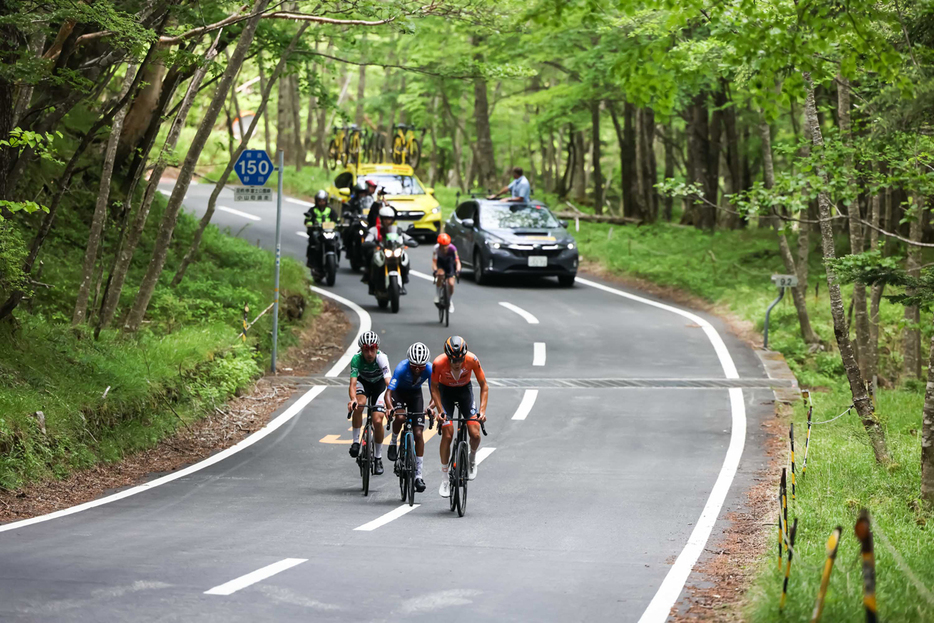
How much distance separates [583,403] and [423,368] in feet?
19.0

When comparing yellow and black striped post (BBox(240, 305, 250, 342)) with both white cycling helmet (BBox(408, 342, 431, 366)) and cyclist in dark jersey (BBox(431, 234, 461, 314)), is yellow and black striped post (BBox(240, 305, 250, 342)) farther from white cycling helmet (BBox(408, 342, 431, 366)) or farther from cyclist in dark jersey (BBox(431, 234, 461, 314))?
white cycling helmet (BBox(408, 342, 431, 366))

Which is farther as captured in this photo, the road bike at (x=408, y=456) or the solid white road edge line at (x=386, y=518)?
the road bike at (x=408, y=456)

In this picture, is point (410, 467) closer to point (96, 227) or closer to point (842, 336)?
point (842, 336)

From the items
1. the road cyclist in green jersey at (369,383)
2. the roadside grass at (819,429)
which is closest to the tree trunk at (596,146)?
the roadside grass at (819,429)

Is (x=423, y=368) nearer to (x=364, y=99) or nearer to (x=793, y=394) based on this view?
(x=793, y=394)

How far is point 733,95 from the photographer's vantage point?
1146 inches

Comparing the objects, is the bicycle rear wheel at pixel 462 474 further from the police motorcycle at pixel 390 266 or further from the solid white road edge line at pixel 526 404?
the police motorcycle at pixel 390 266

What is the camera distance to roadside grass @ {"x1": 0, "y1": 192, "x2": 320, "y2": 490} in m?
12.3

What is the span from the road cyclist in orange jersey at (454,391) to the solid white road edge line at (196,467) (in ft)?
11.6

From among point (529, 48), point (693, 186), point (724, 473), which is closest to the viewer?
point (724, 473)

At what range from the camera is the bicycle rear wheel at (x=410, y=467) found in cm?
1111

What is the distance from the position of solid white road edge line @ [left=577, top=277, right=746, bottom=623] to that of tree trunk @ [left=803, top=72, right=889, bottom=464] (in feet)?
5.05

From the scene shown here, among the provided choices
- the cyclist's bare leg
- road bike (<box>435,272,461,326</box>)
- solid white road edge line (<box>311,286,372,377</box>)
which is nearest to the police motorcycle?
solid white road edge line (<box>311,286,372,377</box>)

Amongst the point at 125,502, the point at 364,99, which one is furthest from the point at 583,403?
the point at 364,99
